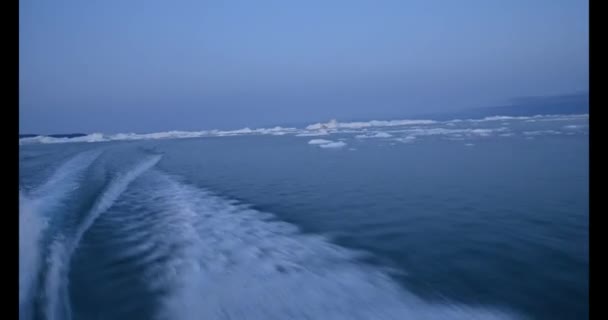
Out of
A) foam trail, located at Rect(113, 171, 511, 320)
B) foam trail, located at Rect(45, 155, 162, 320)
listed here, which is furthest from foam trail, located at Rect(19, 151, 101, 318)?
foam trail, located at Rect(113, 171, 511, 320)

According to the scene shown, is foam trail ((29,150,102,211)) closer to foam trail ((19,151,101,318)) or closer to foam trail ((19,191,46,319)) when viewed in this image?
foam trail ((19,151,101,318))

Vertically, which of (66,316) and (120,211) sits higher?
(120,211)

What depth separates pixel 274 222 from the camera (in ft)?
15.4

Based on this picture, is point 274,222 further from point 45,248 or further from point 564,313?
A: point 564,313

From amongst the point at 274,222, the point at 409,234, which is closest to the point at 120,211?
the point at 274,222

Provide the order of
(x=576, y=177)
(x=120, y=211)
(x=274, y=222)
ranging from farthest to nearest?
(x=576, y=177)
(x=120, y=211)
(x=274, y=222)

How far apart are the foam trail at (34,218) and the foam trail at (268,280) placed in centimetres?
95

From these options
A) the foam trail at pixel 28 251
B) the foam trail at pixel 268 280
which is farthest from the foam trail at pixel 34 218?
the foam trail at pixel 268 280

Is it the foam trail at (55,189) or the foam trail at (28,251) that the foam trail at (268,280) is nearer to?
the foam trail at (28,251)

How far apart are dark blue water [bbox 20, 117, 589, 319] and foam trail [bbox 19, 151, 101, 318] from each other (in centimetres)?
2

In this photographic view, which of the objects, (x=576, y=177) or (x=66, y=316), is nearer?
(x=66, y=316)

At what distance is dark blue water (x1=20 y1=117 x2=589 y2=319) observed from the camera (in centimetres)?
267
